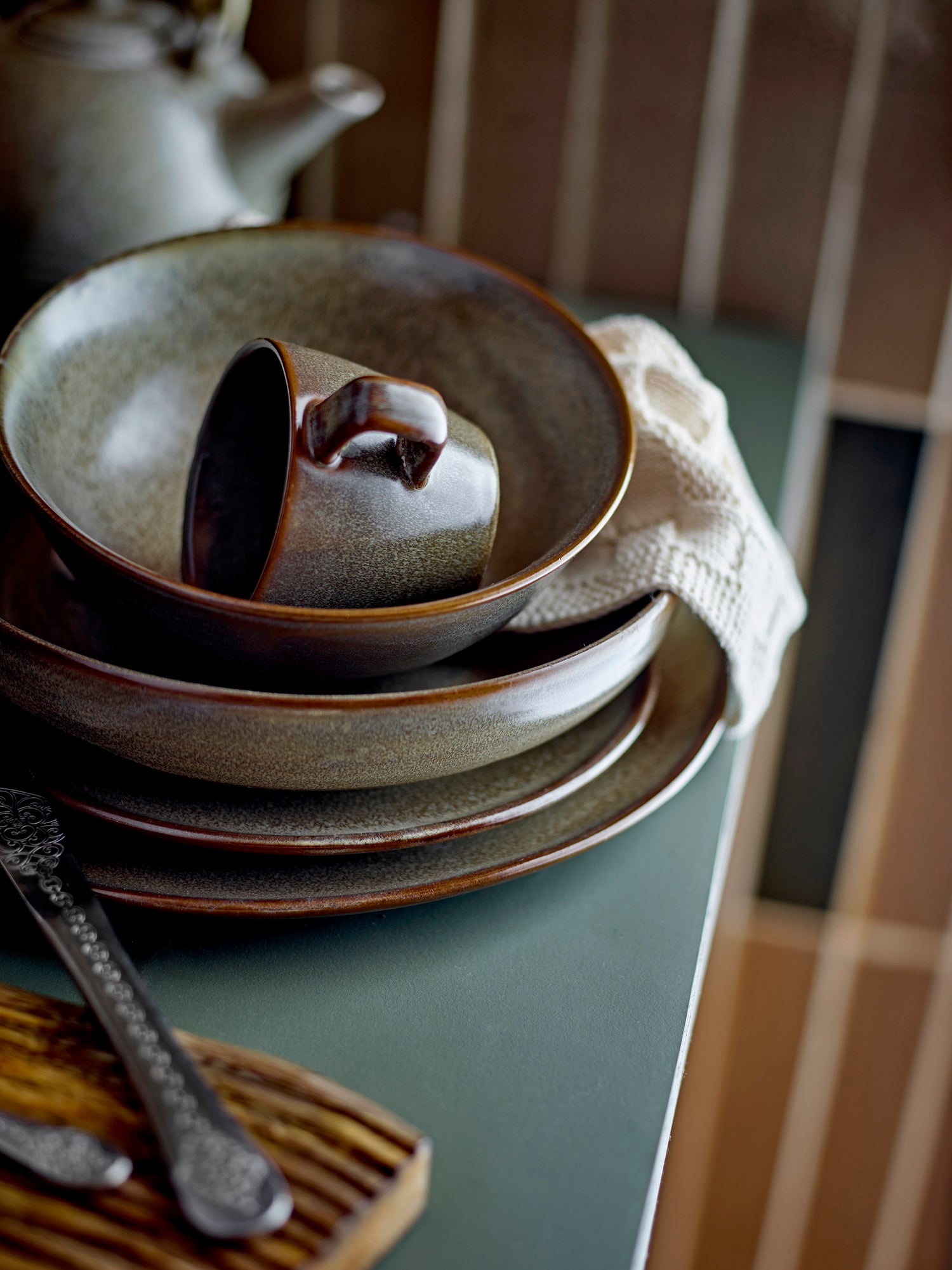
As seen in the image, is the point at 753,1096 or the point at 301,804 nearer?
the point at 301,804

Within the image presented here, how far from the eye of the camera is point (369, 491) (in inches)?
14.9

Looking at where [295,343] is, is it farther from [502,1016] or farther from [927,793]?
[927,793]

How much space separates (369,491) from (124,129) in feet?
1.22

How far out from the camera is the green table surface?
0.30 metres

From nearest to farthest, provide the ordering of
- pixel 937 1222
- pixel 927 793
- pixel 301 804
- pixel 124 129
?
pixel 301 804 < pixel 124 129 < pixel 927 793 < pixel 937 1222

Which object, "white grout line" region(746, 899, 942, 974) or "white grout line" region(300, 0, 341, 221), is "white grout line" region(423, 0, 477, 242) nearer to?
"white grout line" region(300, 0, 341, 221)

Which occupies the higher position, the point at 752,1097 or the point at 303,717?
the point at 303,717

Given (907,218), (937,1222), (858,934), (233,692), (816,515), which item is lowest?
(937,1222)

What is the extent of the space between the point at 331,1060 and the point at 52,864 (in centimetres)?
10

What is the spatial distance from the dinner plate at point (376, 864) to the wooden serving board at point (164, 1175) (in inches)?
1.8

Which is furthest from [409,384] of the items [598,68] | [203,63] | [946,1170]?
[946,1170]

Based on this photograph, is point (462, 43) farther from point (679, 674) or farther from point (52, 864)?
point (52, 864)

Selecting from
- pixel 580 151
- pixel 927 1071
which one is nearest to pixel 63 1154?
pixel 580 151

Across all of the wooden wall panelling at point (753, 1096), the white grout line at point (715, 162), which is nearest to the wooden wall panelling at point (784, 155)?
the white grout line at point (715, 162)
